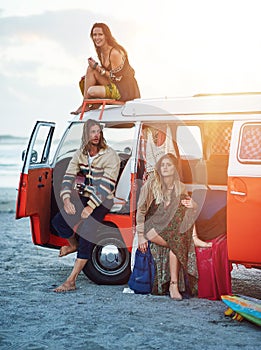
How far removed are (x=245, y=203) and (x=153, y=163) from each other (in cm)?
140

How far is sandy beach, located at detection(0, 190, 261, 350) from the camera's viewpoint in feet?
18.5

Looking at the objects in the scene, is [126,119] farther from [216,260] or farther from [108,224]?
[216,260]

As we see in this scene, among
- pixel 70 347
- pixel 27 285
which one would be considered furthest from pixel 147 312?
pixel 27 285

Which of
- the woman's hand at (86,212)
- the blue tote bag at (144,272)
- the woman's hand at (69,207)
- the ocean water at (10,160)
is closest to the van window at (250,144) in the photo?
the blue tote bag at (144,272)

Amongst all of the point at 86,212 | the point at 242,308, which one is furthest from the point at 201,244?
the point at 86,212

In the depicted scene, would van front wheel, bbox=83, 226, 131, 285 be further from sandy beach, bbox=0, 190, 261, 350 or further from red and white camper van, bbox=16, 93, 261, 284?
sandy beach, bbox=0, 190, 261, 350

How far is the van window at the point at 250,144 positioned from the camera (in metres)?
6.77

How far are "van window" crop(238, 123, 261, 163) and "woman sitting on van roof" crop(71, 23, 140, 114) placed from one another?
74.0 inches

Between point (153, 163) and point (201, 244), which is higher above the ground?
point (153, 163)

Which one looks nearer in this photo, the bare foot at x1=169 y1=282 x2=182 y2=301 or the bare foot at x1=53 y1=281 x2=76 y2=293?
the bare foot at x1=169 y1=282 x2=182 y2=301

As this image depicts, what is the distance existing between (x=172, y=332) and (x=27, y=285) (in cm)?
241

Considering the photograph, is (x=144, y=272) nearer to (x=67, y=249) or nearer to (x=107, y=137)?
(x=67, y=249)

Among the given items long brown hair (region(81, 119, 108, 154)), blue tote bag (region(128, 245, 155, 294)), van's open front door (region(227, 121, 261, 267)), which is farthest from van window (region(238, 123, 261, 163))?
long brown hair (region(81, 119, 108, 154))

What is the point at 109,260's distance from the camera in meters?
7.83
